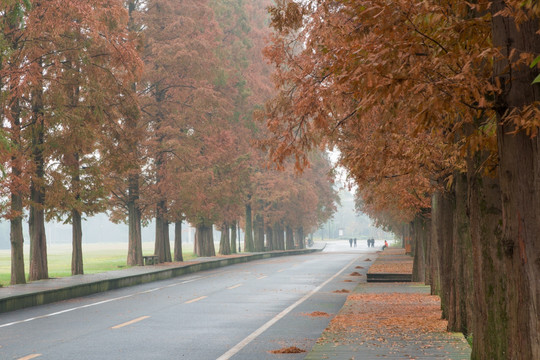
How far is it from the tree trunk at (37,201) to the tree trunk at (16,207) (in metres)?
0.65

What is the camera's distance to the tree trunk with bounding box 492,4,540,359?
6.70 m

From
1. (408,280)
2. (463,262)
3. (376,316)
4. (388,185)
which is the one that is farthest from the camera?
(408,280)

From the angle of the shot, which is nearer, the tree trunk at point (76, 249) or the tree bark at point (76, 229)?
the tree bark at point (76, 229)

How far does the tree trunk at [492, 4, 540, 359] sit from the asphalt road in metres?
5.61

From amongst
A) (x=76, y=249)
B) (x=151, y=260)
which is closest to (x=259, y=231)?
(x=151, y=260)

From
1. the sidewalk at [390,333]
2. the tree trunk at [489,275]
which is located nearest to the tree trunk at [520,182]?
the tree trunk at [489,275]

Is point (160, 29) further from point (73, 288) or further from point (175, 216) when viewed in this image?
point (73, 288)

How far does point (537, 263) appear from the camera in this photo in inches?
262

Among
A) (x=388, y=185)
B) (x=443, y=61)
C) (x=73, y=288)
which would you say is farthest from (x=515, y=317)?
(x=73, y=288)

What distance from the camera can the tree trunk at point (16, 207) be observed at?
26981 mm

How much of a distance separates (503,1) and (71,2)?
22138 millimetres

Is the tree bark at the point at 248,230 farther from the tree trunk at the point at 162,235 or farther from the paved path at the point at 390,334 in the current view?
the paved path at the point at 390,334

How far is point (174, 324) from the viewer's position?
1634 centimetres

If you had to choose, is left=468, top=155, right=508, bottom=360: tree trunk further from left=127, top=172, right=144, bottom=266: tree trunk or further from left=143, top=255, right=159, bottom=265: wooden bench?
left=127, top=172, right=144, bottom=266: tree trunk
